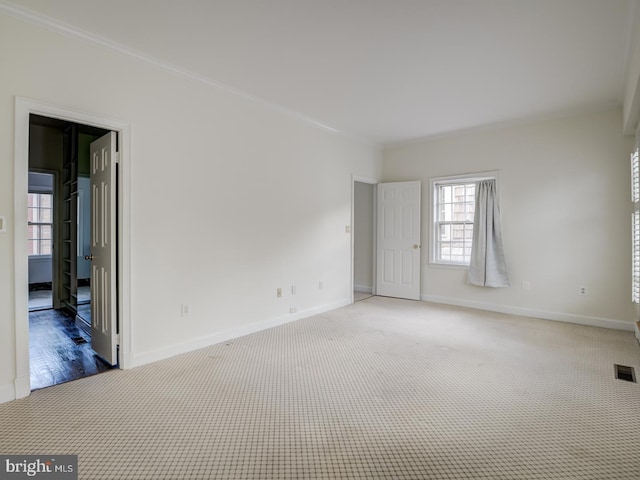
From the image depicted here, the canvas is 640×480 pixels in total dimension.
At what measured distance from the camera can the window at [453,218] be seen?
18.7ft

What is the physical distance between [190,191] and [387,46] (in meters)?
2.28

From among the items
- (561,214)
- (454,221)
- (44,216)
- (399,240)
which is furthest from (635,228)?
(44,216)

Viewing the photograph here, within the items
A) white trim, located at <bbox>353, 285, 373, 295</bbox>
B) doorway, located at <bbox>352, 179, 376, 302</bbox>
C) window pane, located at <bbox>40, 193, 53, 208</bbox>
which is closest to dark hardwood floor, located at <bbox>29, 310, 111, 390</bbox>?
window pane, located at <bbox>40, 193, 53, 208</bbox>

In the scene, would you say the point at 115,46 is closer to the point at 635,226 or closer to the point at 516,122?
the point at 516,122

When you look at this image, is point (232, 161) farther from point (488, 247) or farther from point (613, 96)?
point (613, 96)

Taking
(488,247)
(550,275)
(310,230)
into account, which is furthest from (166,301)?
(550,275)

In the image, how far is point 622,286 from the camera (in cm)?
436

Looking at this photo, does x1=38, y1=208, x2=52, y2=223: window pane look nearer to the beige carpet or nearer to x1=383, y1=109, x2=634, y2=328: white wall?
the beige carpet

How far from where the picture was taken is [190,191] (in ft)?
11.7

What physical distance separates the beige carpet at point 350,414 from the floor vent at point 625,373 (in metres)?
0.11

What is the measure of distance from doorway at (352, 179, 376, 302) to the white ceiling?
8.36 feet

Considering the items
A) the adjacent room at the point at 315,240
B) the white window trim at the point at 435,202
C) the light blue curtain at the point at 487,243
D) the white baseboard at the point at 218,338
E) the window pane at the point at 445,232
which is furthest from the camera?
the window pane at the point at 445,232

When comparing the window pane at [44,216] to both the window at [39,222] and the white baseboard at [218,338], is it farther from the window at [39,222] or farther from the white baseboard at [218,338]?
the white baseboard at [218,338]

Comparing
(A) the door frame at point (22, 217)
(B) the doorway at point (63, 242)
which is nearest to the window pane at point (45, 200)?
(B) the doorway at point (63, 242)
